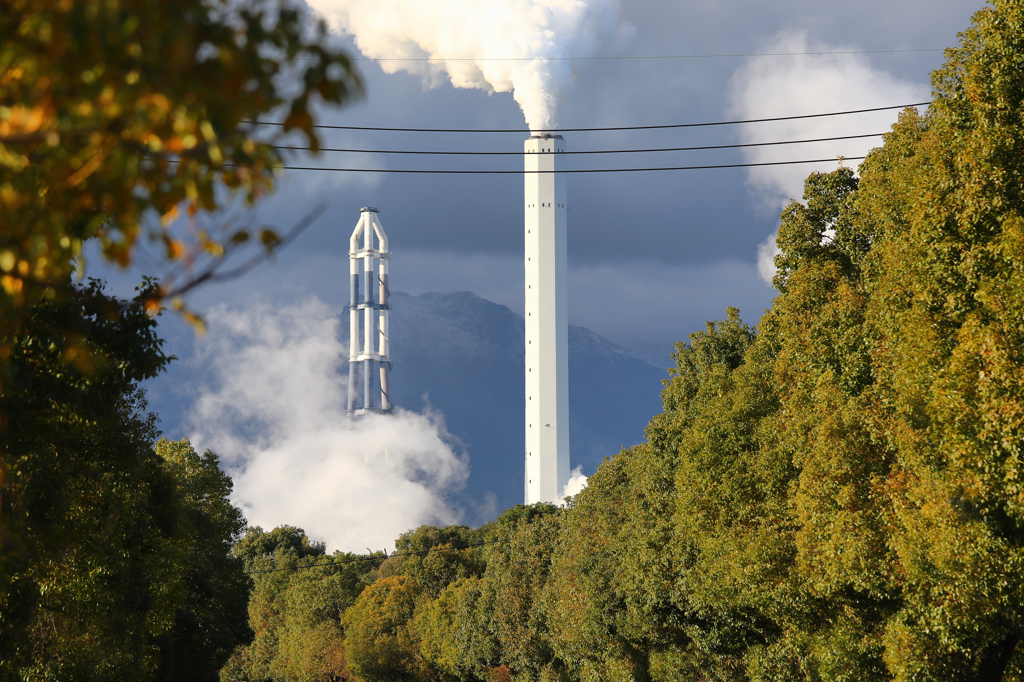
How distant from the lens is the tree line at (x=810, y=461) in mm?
15086

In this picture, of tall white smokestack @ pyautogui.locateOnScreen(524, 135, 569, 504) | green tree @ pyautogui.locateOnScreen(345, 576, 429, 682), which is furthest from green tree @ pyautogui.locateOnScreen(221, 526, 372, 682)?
tall white smokestack @ pyautogui.locateOnScreen(524, 135, 569, 504)

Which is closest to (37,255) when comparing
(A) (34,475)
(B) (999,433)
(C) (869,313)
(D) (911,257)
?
(A) (34,475)

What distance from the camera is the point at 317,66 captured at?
4.36 m

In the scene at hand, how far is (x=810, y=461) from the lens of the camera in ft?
70.4

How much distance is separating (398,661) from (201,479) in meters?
33.6

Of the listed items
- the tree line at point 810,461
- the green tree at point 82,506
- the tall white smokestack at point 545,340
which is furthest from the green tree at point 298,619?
the tall white smokestack at point 545,340

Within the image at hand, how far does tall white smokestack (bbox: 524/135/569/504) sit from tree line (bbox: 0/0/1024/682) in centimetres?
10641

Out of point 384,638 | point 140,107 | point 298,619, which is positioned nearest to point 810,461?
point 140,107

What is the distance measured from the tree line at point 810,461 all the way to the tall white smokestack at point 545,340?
10641 centimetres

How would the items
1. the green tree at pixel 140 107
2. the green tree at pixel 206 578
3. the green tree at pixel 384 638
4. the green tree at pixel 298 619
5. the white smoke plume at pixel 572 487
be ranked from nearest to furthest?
the green tree at pixel 140 107 → the green tree at pixel 206 578 → the green tree at pixel 384 638 → the green tree at pixel 298 619 → the white smoke plume at pixel 572 487

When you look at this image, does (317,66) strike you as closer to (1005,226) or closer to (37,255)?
(37,255)

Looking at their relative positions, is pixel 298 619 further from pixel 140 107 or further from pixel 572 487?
pixel 140 107

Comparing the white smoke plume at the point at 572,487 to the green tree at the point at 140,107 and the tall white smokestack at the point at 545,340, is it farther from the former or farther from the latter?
the green tree at the point at 140,107

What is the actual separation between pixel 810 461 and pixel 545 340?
125m
